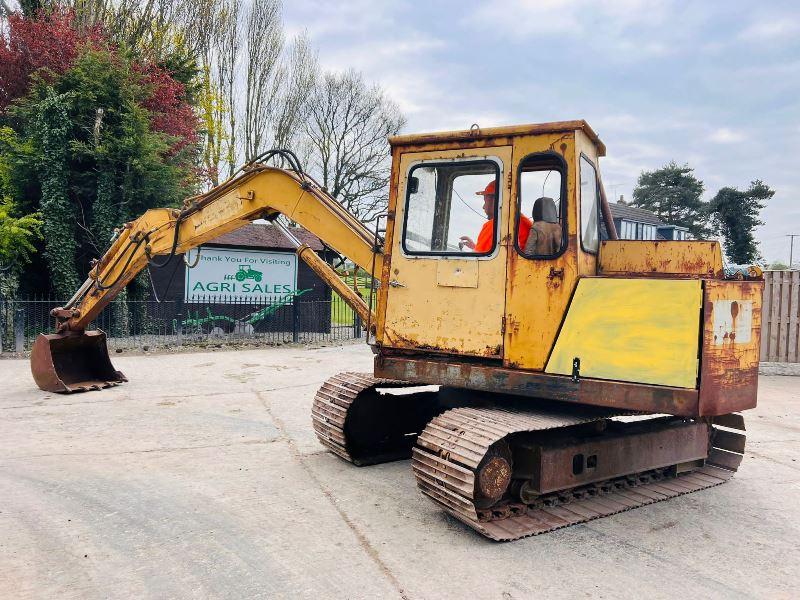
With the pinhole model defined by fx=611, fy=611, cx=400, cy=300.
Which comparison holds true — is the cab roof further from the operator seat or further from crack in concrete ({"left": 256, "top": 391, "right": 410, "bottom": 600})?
crack in concrete ({"left": 256, "top": 391, "right": 410, "bottom": 600})

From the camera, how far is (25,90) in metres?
17.6

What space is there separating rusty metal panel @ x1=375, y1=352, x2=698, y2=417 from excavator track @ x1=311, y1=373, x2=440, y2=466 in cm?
72

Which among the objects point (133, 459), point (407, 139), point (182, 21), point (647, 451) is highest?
point (182, 21)

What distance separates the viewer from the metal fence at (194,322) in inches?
589

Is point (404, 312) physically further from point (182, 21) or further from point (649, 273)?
point (182, 21)

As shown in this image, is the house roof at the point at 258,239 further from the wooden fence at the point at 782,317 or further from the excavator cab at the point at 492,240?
the excavator cab at the point at 492,240

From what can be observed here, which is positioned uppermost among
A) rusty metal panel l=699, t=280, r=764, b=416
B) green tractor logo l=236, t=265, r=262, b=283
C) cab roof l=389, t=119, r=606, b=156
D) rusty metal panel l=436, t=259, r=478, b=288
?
cab roof l=389, t=119, r=606, b=156

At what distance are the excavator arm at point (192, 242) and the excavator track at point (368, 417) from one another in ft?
2.32

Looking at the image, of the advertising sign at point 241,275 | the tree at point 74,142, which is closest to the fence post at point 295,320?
the advertising sign at point 241,275

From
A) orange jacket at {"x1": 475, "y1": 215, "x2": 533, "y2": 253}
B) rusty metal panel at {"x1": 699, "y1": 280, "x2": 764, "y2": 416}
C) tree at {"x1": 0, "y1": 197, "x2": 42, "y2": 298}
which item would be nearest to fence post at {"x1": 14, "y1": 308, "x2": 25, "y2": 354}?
tree at {"x1": 0, "y1": 197, "x2": 42, "y2": 298}

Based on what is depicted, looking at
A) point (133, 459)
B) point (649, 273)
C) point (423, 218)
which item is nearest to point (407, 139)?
point (423, 218)

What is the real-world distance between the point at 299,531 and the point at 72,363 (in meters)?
6.93

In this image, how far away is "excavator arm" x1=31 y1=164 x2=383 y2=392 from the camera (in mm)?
6008

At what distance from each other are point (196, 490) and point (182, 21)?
82.0 ft
